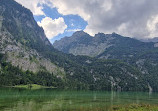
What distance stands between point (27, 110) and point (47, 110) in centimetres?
606

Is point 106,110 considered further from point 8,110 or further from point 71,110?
point 8,110

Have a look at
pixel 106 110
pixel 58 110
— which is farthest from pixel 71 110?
pixel 106 110

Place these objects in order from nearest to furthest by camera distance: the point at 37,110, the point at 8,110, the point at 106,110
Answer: the point at 8,110 < the point at 37,110 < the point at 106,110

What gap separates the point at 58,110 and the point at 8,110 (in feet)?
48.9

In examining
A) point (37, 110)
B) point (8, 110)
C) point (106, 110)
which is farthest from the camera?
point (106, 110)

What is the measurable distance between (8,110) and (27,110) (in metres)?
5.36

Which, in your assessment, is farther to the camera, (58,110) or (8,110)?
(58,110)

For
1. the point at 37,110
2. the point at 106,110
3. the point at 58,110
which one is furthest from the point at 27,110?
the point at 106,110

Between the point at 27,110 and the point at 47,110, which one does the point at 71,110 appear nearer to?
the point at 47,110

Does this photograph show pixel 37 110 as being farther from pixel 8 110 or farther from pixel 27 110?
pixel 8 110

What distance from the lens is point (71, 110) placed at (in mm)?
53219

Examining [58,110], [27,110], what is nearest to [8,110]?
[27,110]

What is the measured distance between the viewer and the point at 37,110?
50.6 meters

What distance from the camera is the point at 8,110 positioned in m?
47.1
